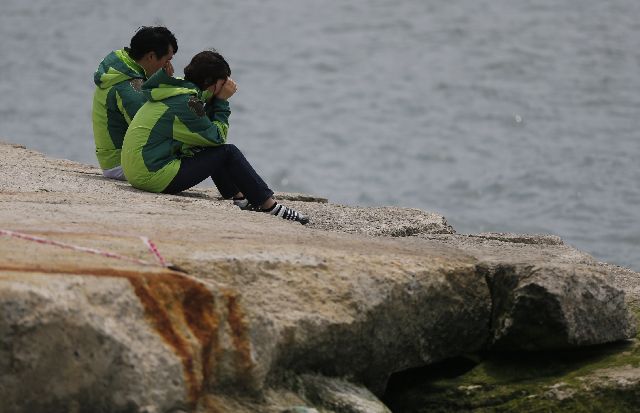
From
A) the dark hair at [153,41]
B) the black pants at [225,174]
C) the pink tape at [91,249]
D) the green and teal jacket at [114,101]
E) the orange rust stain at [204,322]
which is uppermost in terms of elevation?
the dark hair at [153,41]

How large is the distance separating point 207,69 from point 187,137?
1.33 feet

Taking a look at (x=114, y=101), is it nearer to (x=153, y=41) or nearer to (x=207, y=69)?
(x=153, y=41)

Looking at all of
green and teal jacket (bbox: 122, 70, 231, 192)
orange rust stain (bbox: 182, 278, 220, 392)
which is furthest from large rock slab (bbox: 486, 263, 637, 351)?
green and teal jacket (bbox: 122, 70, 231, 192)

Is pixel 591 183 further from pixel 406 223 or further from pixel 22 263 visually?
pixel 22 263

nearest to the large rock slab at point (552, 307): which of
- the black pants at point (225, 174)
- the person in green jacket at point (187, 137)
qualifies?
the black pants at point (225, 174)

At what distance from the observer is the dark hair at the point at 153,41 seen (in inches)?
339

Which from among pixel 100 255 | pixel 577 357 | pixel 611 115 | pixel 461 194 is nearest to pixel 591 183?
pixel 461 194

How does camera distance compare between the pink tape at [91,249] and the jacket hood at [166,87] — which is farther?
the jacket hood at [166,87]

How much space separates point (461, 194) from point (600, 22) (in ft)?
41.1

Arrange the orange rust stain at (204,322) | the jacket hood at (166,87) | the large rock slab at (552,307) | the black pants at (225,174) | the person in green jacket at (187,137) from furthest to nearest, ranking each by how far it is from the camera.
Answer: the jacket hood at (166,87)
the person in green jacket at (187,137)
the black pants at (225,174)
the large rock slab at (552,307)
the orange rust stain at (204,322)

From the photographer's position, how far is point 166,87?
8047 millimetres

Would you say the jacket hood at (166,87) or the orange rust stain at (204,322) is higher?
the jacket hood at (166,87)

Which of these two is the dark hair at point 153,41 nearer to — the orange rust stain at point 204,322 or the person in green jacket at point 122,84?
the person in green jacket at point 122,84

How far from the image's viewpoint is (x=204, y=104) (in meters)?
7.99
